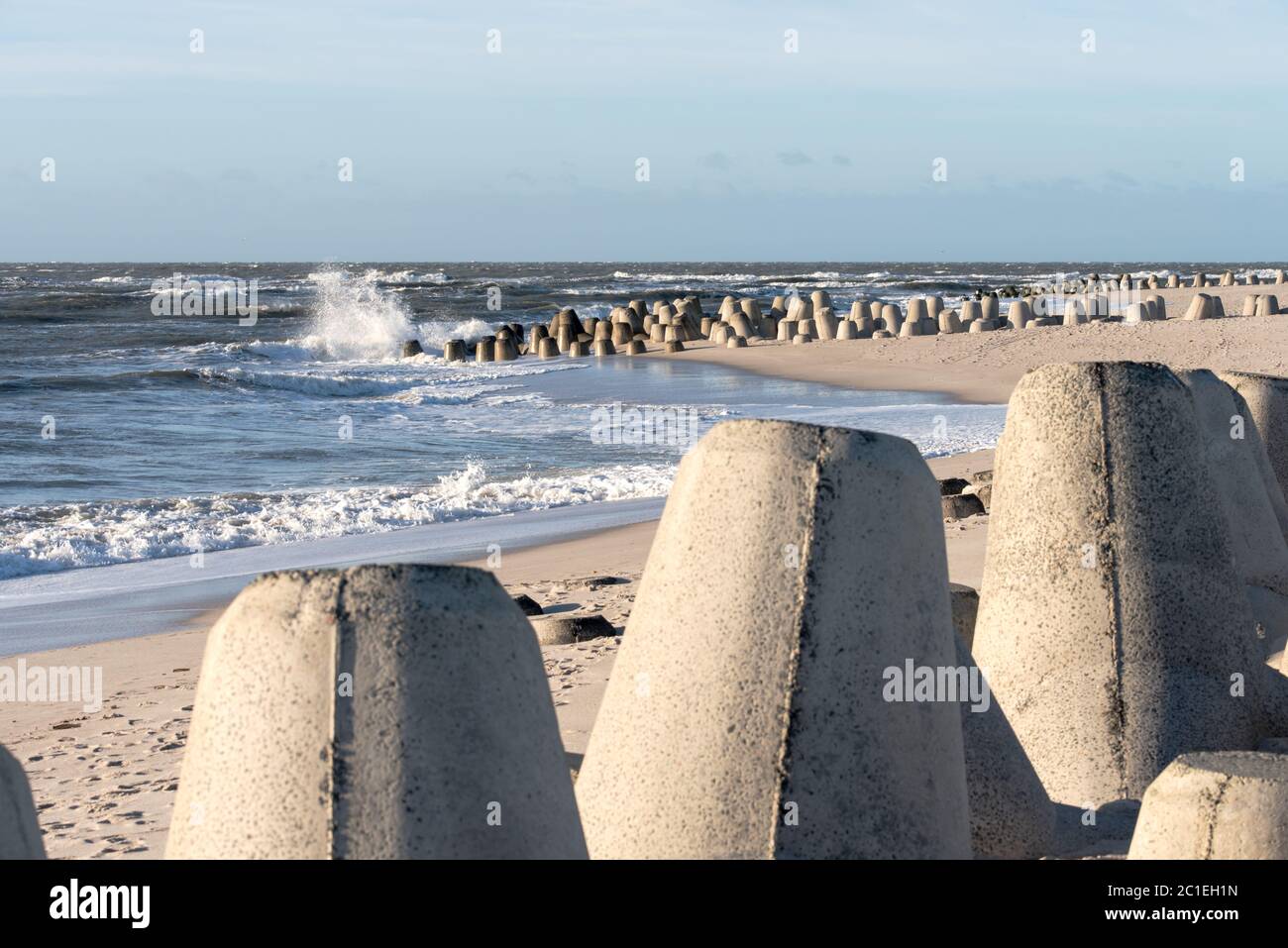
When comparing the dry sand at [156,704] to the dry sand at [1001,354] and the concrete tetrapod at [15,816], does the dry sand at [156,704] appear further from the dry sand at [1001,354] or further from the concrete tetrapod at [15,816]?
the dry sand at [1001,354]

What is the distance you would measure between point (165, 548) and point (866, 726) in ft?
30.9

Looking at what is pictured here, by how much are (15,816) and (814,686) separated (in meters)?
1.55

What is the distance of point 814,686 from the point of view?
10.6 feet

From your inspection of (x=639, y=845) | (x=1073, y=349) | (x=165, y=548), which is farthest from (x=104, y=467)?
(x=1073, y=349)

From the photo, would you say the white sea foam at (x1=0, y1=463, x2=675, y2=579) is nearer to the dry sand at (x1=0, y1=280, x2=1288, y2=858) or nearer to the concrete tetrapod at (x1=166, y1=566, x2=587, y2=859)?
the dry sand at (x1=0, y1=280, x2=1288, y2=858)

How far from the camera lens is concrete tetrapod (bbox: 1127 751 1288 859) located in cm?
324

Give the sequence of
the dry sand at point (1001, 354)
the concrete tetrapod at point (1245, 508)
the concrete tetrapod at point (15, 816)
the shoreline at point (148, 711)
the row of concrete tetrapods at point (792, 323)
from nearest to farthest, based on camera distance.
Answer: the concrete tetrapod at point (15, 816), the shoreline at point (148, 711), the concrete tetrapod at point (1245, 508), the dry sand at point (1001, 354), the row of concrete tetrapods at point (792, 323)

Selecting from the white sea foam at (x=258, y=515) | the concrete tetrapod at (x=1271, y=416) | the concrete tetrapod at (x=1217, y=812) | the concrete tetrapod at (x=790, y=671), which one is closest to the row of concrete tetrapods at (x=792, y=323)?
the white sea foam at (x=258, y=515)

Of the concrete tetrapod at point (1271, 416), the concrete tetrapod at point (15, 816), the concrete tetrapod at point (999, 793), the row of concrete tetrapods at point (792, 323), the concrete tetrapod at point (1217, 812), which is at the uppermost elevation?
the row of concrete tetrapods at point (792, 323)

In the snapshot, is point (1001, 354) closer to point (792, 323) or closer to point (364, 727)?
point (792, 323)

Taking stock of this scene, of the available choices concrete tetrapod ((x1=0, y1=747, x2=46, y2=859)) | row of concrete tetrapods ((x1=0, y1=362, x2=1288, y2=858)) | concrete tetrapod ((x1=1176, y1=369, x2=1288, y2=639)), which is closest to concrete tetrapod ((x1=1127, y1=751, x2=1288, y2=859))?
row of concrete tetrapods ((x1=0, y1=362, x2=1288, y2=858))

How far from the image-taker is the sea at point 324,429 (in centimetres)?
1286

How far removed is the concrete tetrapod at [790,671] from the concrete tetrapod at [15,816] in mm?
1257

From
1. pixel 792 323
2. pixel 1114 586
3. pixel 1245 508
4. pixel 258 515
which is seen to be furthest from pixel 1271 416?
pixel 792 323
